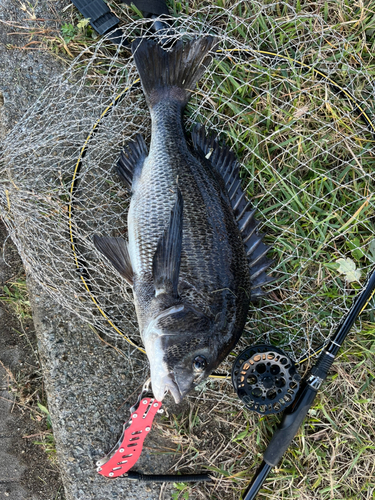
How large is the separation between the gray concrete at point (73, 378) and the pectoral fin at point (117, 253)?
67 centimetres

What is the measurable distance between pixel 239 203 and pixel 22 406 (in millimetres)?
2264

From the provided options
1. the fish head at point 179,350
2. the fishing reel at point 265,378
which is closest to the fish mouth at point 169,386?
the fish head at point 179,350

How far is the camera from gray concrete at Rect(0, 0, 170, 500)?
8.95 ft

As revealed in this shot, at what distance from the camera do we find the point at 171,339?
203cm

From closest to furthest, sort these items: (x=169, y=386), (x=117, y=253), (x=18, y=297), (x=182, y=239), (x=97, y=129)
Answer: (x=169, y=386) → (x=182, y=239) → (x=117, y=253) → (x=97, y=129) → (x=18, y=297)

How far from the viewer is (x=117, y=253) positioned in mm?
2359

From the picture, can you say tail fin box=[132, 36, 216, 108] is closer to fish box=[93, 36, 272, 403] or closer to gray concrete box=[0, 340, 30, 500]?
fish box=[93, 36, 272, 403]

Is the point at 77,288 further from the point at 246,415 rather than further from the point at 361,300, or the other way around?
the point at 361,300

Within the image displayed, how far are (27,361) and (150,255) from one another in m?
1.55

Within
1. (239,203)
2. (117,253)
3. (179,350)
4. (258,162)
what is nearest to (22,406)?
(117,253)

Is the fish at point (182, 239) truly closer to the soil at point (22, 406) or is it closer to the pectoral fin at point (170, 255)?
the pectoral fin at point (170, 255)

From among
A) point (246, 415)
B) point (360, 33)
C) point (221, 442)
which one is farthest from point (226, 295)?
point (360, 33)

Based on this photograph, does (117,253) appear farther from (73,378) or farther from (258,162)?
(258,162)

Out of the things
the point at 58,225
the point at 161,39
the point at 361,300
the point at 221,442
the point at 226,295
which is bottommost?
the point at 221,442
